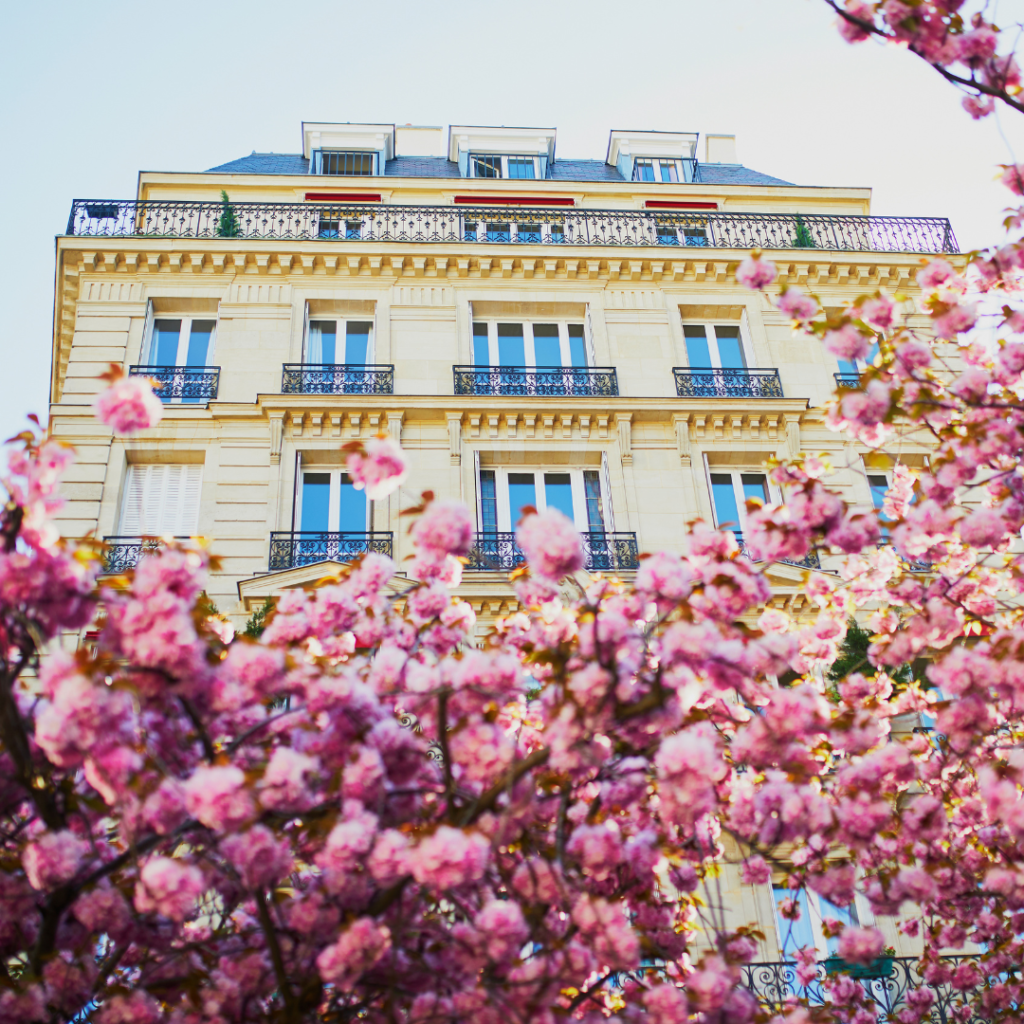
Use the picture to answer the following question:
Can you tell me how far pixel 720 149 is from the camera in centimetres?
2281

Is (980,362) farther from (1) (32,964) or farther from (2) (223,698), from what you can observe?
(1) (32,964)

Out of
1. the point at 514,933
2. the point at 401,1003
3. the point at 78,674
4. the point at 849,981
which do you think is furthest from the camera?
the point at 849,981

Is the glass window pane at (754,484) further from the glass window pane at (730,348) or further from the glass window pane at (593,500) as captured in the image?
the glass window pane at (593,500)

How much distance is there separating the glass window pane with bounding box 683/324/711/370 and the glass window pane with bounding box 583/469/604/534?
2.67 metres

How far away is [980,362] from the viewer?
7.87m

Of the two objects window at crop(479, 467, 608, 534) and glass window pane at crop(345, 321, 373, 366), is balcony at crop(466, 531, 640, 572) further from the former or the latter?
glass window pane at crop(345, 321, 373, 366)

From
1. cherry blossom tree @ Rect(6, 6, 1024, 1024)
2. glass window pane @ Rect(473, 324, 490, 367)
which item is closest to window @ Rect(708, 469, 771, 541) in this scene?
glass window pane @ Rect(473, 324, 490, 367)

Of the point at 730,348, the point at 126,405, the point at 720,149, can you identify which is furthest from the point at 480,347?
the point at 126,405

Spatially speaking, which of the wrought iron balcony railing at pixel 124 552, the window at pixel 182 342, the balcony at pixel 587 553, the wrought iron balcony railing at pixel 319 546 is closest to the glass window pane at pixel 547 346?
the balcony at pixel 587 553

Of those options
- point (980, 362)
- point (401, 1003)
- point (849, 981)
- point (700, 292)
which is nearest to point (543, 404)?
point (700, 292)

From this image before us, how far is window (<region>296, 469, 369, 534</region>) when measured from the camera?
1370 cm

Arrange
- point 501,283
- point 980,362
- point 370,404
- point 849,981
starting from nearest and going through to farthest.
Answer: point 980,362 → point 849,981 → point 370,404 → point 501,283

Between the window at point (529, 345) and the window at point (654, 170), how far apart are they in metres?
5.98

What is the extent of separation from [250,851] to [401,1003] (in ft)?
5.41
